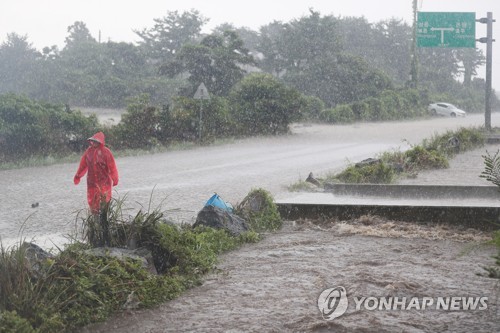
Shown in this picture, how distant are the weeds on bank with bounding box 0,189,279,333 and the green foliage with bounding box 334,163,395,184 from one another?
6177mm

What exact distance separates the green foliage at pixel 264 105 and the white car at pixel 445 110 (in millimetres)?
25042

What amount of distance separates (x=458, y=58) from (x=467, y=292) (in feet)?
234

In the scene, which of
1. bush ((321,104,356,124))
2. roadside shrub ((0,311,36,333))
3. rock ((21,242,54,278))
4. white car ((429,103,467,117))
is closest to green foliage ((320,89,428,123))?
bush ((321,104,356,124))

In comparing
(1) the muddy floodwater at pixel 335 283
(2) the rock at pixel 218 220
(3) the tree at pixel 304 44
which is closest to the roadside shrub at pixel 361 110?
(3) the tree at pixel 304 44

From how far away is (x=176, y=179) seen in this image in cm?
1484

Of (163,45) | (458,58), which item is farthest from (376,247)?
(458,58)

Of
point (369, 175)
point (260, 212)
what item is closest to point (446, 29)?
point (369, 175)

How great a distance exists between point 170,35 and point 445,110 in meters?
22.8

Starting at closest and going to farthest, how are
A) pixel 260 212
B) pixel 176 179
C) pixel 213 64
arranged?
pixel 260 212 → pixel 176 179 → pixel 213 64

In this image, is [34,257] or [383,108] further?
[383,108]

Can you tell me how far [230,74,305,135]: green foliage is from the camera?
2945cm

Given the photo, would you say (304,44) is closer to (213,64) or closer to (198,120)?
(213,64)

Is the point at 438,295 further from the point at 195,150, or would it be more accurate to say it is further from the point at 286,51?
the point at 286,51

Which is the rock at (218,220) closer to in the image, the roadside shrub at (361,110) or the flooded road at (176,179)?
the flooded road at (176,179)
